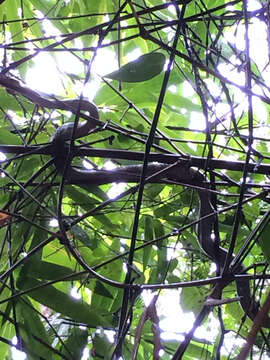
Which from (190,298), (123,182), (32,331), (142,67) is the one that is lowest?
(32,331)

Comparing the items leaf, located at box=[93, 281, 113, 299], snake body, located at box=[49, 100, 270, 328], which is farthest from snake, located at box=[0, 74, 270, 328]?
leaf, located at box=[93, 281, 113, 299]

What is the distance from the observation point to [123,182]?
0.81 meters

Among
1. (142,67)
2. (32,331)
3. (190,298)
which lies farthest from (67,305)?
(142,67)

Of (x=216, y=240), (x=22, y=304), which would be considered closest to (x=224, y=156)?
(x=216, y=240)

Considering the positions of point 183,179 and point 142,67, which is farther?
point 183,179

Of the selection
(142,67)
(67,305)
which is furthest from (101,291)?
(142,67)

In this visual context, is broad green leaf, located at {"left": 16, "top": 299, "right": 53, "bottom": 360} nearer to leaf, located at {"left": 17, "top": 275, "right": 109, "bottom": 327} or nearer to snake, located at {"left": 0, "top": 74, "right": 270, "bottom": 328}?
leaf, located at {"left": 17, "top": 275, "right": 109, "bottom": 327}

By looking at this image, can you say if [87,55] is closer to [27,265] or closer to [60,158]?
[60,158]

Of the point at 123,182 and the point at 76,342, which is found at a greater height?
the point at 123,182

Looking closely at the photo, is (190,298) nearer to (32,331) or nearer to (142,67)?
(32,331)

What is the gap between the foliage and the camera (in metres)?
0.70

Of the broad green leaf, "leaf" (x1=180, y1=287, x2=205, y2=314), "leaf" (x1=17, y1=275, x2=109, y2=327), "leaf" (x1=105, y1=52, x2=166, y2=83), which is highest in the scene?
"leaf" (x1=105, y1=52, x2=166, y2=83)

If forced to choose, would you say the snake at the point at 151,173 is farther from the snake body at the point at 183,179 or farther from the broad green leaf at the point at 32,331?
the broad green leaf at the point at 32,331

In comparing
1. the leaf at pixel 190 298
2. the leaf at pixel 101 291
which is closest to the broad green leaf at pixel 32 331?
the leaf at pixel 101 291
